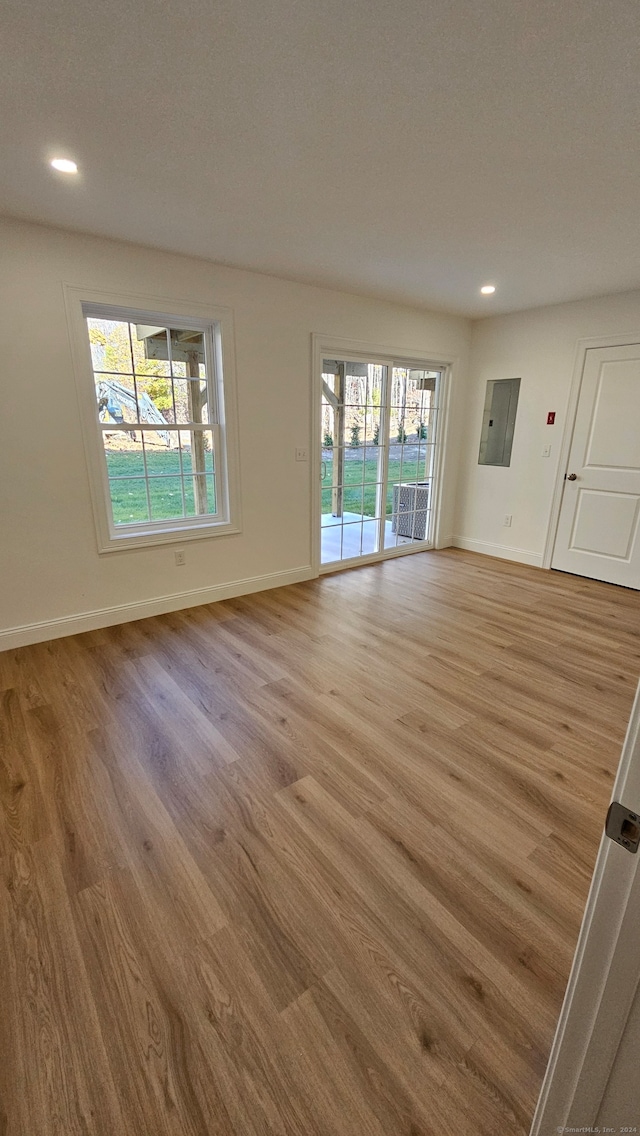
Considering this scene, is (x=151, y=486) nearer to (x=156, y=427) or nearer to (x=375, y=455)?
(x=156, y=427)

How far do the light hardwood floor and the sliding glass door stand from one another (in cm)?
203

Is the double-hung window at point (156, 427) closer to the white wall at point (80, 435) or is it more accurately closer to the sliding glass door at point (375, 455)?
the white wall at point (80, 435)

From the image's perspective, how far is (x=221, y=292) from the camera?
10.8 ft

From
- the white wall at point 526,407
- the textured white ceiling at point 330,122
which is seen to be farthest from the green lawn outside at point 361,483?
the textured white ceiling at point 330,122

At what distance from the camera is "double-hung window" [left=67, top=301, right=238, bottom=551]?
308 cm

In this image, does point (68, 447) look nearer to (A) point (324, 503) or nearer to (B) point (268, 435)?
(B) point (268, 435)

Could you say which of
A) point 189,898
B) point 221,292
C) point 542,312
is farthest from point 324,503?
point 189,898

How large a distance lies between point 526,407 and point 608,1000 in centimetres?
496

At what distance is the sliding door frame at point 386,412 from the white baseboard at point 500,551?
7.5 inches

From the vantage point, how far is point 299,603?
12.3 ft

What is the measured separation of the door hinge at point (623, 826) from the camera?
52cm

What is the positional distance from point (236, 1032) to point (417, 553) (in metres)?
4.62

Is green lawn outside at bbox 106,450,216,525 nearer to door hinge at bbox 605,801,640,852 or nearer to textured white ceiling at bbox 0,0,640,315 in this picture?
textured white ceiling at bbox 0,0,640,315

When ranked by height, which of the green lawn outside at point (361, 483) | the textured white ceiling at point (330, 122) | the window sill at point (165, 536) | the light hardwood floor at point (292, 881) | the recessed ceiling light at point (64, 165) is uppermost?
the textured white ceiling at point (330, 122)
